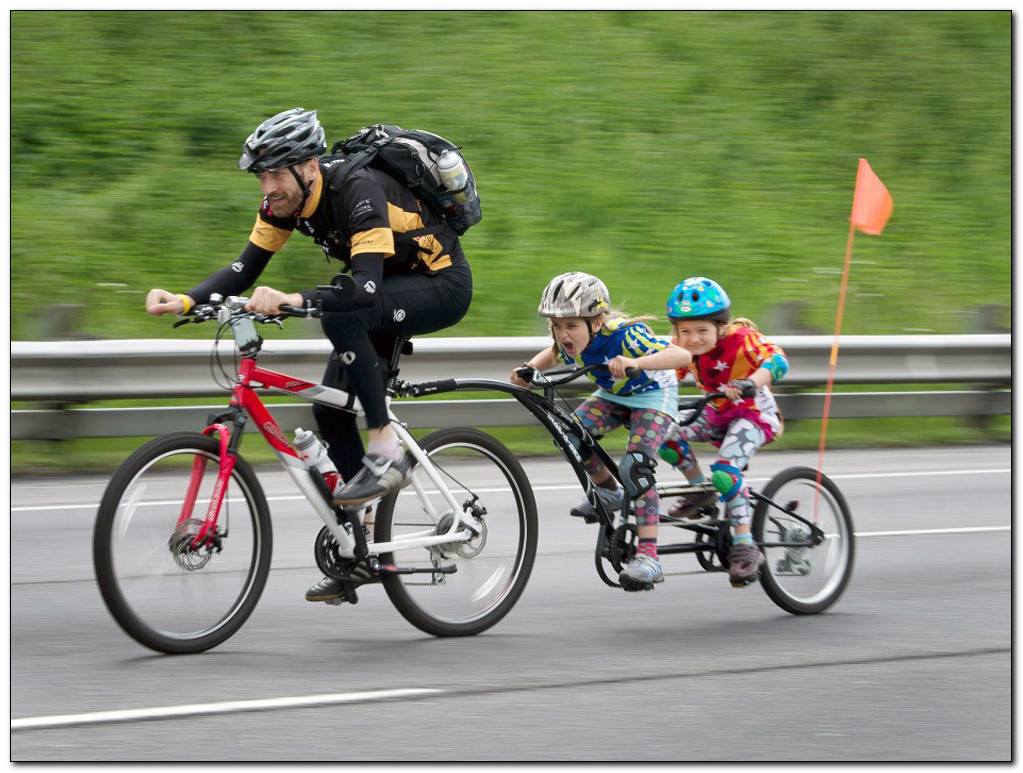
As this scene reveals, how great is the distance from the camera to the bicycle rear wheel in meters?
6.72

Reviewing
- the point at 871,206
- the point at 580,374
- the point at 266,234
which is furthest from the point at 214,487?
the point at 871,206

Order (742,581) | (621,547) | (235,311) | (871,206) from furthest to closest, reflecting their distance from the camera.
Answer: (871,206) < (742,581) < (621,547) < (235,311)

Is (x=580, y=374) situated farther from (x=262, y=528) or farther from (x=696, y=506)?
(x=262, y=528)

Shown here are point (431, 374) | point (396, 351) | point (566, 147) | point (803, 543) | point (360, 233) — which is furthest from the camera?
point (566, 147)

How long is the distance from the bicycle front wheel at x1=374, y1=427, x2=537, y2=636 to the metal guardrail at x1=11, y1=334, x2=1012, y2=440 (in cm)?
385

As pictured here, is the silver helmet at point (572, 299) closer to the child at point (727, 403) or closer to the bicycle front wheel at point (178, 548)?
the child at point (727, 403)

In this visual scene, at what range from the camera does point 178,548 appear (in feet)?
17.9

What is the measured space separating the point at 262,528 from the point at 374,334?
2.84 ft

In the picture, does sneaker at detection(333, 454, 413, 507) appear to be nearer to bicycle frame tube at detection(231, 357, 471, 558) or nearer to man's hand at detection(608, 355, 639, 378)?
bicycle frame tube at detection(231, 357, 471, 558)

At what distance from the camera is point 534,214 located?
1473 cm

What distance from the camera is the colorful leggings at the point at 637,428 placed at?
630 centimetres

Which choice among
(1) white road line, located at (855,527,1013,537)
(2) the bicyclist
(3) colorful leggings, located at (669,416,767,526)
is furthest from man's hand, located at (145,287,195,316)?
(1) white road line, located at (855,527,1013,537)

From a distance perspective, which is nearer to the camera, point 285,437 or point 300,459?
point 300,459

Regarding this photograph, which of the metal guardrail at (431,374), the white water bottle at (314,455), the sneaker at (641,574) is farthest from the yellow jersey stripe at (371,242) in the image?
the metal guardrail at (431,374)
